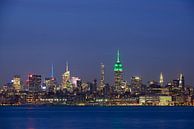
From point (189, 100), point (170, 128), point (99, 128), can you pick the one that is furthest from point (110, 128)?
point (189, 100)

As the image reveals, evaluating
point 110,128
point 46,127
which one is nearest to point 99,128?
point 110,128

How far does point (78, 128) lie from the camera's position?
78.9 m

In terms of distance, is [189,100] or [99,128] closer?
[99,128]

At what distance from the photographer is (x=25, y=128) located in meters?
80.6

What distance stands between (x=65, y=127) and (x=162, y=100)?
121385mm

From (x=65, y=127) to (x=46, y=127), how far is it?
230 cm

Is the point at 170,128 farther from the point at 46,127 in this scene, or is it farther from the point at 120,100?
the point at 120,100

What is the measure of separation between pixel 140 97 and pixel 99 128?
119 meters

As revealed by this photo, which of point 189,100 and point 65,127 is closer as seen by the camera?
point 65,127

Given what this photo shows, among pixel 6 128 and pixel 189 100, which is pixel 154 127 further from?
pixel 189 100

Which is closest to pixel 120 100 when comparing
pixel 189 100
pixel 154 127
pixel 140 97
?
pixel 140 97

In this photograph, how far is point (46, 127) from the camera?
8019 centimetres

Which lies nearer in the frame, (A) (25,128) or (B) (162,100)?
(A) (25,128)

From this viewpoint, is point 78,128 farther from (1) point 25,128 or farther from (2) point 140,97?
(2) point 140,97
